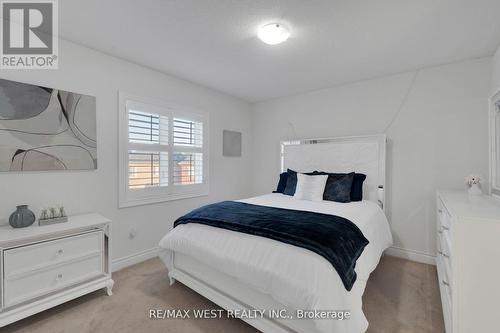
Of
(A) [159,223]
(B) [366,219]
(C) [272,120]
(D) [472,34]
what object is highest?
(D) [472,34]

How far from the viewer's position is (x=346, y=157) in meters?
3.34

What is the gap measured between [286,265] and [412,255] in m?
2.41

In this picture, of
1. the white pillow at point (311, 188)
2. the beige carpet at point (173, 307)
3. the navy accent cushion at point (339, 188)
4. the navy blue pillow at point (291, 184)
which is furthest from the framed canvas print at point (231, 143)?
the beige carpet at point (173, 307)

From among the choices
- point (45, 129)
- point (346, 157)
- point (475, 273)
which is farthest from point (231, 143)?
point (475, 273)

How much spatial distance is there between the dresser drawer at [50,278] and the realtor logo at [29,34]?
1825mm

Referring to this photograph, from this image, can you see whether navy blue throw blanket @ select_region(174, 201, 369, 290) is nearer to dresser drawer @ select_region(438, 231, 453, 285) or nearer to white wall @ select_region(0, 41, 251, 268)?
dresser drawer @ select_region(438, 231, 453, 285)

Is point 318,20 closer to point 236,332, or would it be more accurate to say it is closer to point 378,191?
point 378,191

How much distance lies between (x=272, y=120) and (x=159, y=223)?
2.69 meters

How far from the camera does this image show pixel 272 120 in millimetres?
4340

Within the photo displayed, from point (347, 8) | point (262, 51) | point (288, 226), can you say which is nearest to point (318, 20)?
point (347, 8)

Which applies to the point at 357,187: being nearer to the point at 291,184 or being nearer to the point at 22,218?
the point at 291,184

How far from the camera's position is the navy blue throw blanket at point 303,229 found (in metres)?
1.49

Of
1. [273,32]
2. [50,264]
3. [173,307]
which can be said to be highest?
[273,32]

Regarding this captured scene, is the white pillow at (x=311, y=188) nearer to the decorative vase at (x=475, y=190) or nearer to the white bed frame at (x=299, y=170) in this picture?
the white bed frame at (x=299, y=170)
